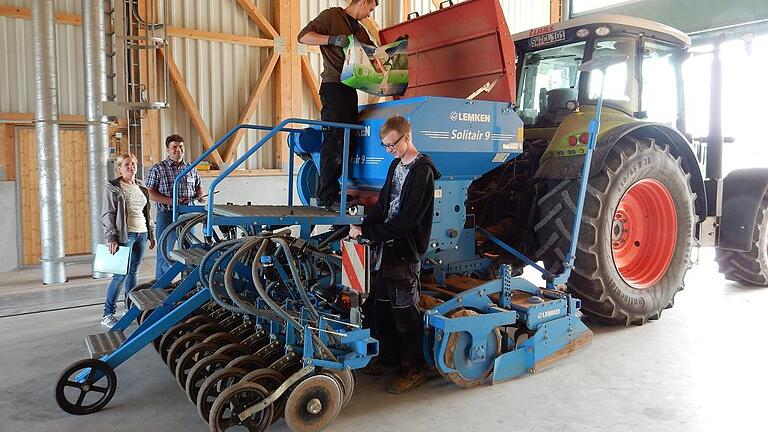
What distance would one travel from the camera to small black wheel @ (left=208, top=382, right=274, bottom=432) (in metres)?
2.99

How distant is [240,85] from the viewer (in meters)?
9.26

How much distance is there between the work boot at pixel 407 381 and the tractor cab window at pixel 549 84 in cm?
254

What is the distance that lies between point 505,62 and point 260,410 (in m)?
2.81

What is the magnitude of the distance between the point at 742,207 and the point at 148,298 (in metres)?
5.65

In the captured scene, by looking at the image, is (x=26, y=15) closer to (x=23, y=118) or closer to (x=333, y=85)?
(x=23, y=118)

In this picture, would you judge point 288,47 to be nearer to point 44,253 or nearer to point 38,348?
point 44,253

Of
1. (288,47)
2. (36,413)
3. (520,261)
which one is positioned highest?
(288,47)

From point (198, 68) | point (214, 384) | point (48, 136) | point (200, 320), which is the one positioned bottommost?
point (214, 384)

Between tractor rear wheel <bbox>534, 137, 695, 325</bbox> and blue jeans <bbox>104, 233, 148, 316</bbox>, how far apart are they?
348cm

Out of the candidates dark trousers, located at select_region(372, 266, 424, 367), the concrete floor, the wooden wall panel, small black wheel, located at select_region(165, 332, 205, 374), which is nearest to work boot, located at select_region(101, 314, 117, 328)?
the concrete floor

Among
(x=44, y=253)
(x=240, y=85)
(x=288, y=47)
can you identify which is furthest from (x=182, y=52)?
(x=44, y=253)

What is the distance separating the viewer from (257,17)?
9.17 meters

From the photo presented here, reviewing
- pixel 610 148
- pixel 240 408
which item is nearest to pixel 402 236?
pixel 240 408

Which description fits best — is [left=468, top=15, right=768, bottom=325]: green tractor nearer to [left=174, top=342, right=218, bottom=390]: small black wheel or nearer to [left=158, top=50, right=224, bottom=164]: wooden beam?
[left=174, top=342, right=218, bottom=390]: small black wheel
